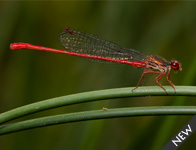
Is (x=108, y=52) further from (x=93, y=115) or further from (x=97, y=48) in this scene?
(x=93, y=115)

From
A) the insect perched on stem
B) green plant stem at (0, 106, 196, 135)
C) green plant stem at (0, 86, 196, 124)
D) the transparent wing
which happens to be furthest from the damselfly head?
green plant stem at (0, 106, 196, 135)

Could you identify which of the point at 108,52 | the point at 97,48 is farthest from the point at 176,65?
the point at 97,48

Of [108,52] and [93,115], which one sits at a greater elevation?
[108,52]

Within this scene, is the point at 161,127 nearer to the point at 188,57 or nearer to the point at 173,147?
the point at 173,147

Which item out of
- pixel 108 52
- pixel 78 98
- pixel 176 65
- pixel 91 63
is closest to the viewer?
pixel 78 98

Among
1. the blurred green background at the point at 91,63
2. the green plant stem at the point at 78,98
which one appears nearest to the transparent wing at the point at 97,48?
the blurred green background at the point at 91,63

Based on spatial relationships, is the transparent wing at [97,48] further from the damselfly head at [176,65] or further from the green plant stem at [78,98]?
the green plant stem at [78,98]

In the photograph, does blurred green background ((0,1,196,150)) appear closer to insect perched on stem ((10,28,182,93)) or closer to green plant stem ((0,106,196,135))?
insect perched on stem ((10,28,182,93))

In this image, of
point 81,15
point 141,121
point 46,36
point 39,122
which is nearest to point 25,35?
point 46,36
